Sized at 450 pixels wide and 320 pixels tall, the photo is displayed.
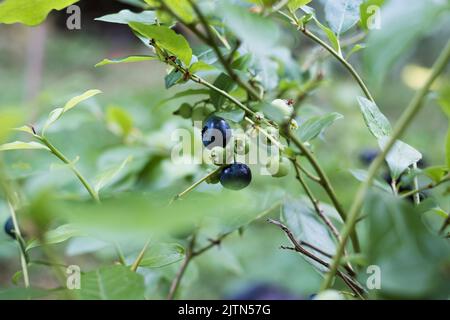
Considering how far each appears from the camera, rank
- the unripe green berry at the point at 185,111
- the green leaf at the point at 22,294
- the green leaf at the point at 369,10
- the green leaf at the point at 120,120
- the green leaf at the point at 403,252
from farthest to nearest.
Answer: the green leaf at the point at 120,120
the unripe green berry at the point at 185,111
the green leaf at the point at 369,10
the green leaf at the point at 22,294
the green leaf at the point at 403,252

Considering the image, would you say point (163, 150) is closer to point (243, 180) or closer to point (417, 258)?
point (243, 180)

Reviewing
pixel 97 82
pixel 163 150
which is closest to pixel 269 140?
pixel 163 150

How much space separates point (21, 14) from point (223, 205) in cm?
35

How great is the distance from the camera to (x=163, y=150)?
1229 mm

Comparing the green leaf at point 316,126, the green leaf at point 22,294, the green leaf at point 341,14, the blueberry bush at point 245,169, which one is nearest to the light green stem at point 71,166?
the blueberry bush at point 245,169

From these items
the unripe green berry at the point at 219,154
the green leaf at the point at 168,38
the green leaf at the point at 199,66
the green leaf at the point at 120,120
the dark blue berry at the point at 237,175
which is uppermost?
the green leaf at the point at 168,38

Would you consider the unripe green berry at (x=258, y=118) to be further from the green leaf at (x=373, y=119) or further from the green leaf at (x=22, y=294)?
the green leaf at (x=22, y=294)

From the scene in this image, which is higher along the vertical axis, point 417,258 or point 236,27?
point 236,27

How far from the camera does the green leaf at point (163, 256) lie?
58cm

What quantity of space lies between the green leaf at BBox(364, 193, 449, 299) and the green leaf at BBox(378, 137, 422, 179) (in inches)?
7.3

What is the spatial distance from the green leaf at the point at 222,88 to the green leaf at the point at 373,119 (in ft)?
0.49

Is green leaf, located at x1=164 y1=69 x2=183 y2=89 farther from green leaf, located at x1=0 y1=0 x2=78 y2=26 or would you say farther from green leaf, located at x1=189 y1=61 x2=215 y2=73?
green leaf, located at x1=0 y1=0 x2=78 y2=26

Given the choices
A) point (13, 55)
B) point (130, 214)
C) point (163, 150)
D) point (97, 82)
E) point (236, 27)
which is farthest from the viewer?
point (13, 55)

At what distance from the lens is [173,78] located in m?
0.59
